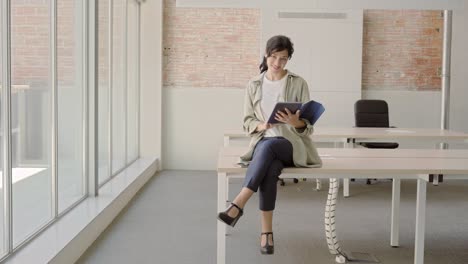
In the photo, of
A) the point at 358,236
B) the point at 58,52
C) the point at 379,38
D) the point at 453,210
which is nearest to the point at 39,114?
the point at 58,52

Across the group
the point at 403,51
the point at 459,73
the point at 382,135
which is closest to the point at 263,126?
the point at 382,135

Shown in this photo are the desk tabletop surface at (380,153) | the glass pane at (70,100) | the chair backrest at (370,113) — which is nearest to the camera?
the desk tabletop surface at (380,153)

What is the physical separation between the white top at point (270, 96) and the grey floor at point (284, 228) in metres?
1.09

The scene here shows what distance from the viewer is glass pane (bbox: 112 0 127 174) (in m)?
8.24

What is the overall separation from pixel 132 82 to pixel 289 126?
539 cm

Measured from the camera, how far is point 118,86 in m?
8.53

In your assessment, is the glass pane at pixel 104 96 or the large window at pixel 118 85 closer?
the glass pane at pixel 104 96

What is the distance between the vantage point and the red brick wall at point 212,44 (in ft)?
33.1

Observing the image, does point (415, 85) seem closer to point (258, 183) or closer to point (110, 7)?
point (110, 7)

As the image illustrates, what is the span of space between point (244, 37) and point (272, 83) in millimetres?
5551

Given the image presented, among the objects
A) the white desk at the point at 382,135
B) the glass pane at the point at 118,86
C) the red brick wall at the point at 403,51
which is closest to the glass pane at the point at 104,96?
the glass pane at the point at 118,86

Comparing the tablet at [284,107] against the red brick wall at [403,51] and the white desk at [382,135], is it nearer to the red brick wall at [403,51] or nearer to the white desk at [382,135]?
the white desk at [382,135]

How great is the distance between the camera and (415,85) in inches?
400

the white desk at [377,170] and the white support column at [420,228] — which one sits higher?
the white desk at [377,170]
